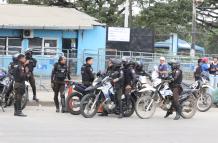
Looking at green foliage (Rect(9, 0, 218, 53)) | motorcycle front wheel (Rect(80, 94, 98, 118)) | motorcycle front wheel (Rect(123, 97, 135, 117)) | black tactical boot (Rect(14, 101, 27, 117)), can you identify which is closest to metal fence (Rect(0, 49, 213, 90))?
motorcycle front wheel (Rect(123, 97, 135, 117))

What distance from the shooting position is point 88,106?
51.3 feet

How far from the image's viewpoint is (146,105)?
53.5 feet

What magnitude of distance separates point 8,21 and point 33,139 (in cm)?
2432

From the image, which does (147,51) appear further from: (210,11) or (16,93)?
(16,93)

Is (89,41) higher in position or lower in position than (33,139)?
higher

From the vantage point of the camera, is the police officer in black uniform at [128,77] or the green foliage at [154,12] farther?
the green foliage at [154,12]

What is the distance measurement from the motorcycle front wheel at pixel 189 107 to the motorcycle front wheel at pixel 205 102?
2.21 metres

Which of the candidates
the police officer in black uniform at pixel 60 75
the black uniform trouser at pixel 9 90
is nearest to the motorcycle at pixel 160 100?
the police officer in black uniform at pixel 60 75

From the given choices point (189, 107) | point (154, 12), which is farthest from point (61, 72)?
point (154, 12)

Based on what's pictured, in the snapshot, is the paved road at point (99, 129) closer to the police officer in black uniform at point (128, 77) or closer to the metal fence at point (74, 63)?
the police officer in black uniform at point (128, 77)

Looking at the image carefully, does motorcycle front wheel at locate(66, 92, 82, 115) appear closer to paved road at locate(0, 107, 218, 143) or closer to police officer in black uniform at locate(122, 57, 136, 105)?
paved road at locate(0, 107, 218, 143)

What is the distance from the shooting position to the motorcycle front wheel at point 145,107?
16.2 meters

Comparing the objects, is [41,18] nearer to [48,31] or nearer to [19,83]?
[48,31]

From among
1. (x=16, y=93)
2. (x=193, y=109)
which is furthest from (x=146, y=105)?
(x=16, y=93)
